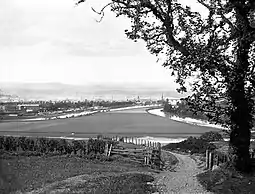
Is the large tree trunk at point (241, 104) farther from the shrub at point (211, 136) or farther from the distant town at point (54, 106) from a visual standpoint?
the shrub at point (211, 136)

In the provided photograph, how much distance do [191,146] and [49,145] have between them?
15.0 meters

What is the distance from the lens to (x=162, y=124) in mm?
45188

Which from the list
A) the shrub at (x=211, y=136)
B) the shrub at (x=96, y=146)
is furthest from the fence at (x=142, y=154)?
the shrub at (x=211, y=136)

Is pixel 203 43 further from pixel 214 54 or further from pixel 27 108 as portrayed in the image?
pixel 27 108

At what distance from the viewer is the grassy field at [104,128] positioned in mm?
36500

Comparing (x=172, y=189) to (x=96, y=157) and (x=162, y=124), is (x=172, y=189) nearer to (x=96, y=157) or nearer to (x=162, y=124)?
(x=96, y=157)

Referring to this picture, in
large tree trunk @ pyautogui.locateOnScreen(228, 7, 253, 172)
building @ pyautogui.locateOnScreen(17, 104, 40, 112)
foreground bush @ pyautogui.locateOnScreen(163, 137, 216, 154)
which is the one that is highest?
large tree trunk @ pyautogui.locateOnScreen(228, 7, 253, 172)

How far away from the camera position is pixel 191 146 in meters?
36.0

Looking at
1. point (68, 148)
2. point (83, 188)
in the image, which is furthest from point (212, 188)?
point (68, 148)

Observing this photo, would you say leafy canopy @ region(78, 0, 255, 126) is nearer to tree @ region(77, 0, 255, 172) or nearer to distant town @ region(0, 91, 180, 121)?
tree @ region(77, 0, 255, 172)

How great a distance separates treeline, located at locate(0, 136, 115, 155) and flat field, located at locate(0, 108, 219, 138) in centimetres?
544

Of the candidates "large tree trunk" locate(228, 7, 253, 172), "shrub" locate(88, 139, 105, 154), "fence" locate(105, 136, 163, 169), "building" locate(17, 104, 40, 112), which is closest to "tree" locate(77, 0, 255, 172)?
"large tree trunk" locate(228, 7, 253, 172)

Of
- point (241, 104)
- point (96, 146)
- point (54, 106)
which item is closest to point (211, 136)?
point (96, 146)

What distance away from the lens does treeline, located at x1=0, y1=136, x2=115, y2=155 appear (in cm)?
2803
